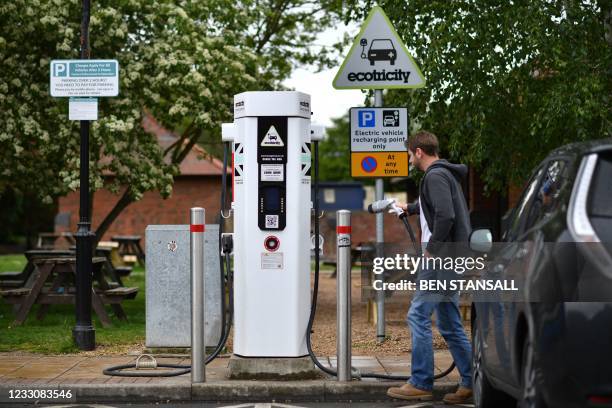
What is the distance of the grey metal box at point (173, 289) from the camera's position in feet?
35.1

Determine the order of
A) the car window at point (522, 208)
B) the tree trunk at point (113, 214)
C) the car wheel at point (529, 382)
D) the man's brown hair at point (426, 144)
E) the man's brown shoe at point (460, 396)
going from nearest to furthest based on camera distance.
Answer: the car wheel at point (529, 382) < the car window at point (522, 208) < the man's brown shoe at point (460, 396) < the man's brown hair at point (426, 144) < the tree trunk at point (113, 214)

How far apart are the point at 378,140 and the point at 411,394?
337 centimetres

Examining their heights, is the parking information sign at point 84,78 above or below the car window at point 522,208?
above

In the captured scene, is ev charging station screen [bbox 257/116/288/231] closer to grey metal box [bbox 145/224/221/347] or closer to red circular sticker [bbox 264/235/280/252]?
red circular sticker [bbox 264/235/280/252]

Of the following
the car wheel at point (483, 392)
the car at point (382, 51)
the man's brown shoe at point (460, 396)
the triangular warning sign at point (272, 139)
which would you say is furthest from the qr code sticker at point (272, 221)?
the car at point (382, 51)

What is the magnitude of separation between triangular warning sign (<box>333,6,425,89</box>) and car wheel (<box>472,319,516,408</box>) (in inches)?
154

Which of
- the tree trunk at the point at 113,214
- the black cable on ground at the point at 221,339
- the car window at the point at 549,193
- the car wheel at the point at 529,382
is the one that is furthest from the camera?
the tree trunk at the point at 113,214

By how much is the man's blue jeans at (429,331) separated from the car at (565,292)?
1929 millimetres

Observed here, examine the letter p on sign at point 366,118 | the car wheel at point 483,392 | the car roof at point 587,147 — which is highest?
Answer: the letter p on sign at point 366,118

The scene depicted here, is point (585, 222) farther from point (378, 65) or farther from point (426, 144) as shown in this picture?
point (378, 65)

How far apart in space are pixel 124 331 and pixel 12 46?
5617mm

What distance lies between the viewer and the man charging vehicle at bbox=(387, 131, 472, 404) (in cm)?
828

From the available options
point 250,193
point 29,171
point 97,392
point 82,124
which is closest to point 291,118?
point 250,193

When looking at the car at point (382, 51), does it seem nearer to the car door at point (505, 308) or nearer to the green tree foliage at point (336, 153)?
the car door at point (505, 308)
